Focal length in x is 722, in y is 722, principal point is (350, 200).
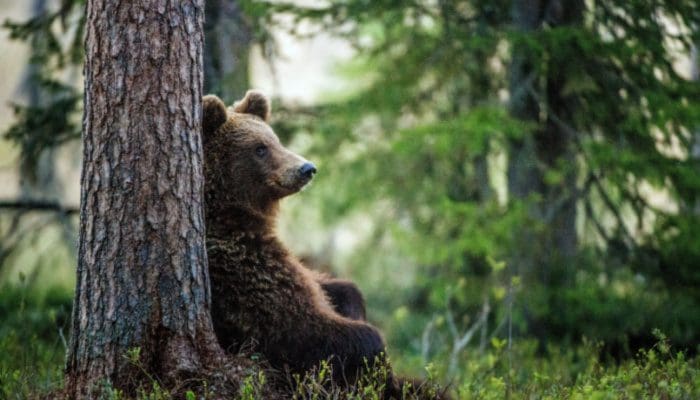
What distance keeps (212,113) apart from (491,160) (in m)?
5.89

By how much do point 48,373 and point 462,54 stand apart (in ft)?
17.7

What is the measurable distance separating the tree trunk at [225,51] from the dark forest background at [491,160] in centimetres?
2

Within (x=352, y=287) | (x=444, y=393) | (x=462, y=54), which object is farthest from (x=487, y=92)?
(x=444, y=393)

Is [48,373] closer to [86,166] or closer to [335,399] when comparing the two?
[86,166]

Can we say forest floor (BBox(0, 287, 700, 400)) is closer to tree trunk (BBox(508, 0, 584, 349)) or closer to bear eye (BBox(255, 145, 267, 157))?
bear eye (BBox(255, 145, 267, 157))

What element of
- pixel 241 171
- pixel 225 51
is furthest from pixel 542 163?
pixel 241 171

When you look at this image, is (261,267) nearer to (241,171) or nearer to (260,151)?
(241,171)

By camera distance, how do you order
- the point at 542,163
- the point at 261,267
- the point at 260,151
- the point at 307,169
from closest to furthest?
the point at 261,267
the point at 307,169
the point at 260,151
the point at 542,163

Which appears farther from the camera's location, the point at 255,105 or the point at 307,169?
the point at 255,105

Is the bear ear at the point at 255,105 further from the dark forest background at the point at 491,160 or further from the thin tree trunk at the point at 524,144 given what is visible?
the thin tree trunk at the point at 524,144

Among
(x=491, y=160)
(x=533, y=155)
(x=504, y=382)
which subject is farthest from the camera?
(x=491, y=160)

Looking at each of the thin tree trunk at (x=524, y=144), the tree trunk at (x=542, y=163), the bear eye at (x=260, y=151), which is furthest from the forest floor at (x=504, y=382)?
the tree trunk at (x=542, y=163)

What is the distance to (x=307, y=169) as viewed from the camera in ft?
14.0

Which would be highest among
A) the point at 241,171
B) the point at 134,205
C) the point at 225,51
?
the point at 225,51
